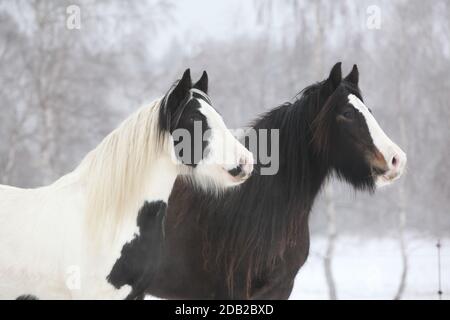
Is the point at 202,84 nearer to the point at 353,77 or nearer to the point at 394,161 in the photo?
the point at 353,77

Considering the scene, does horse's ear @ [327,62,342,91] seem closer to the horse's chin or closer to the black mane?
the black mane

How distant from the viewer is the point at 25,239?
132 inches

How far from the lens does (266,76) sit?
1453 centimetres

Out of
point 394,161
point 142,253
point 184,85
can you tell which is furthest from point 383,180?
point 142,253

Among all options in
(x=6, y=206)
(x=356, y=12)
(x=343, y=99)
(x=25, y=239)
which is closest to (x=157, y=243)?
(x=25, y=239)

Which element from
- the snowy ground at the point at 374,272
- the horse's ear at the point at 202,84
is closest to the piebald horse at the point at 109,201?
the horse's ear at the point at 202,84

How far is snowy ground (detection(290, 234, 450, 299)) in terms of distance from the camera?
1101cm

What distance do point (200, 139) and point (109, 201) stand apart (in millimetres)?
661

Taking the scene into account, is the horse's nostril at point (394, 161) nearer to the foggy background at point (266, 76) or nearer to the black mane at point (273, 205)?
the black mane at point (273, 205)

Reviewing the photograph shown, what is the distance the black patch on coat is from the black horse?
0.65m

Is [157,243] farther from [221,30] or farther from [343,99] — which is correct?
→ [221,30]

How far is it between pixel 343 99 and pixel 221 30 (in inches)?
394

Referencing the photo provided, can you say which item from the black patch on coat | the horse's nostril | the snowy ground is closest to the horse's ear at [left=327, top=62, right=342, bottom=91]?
the horse's nostril
